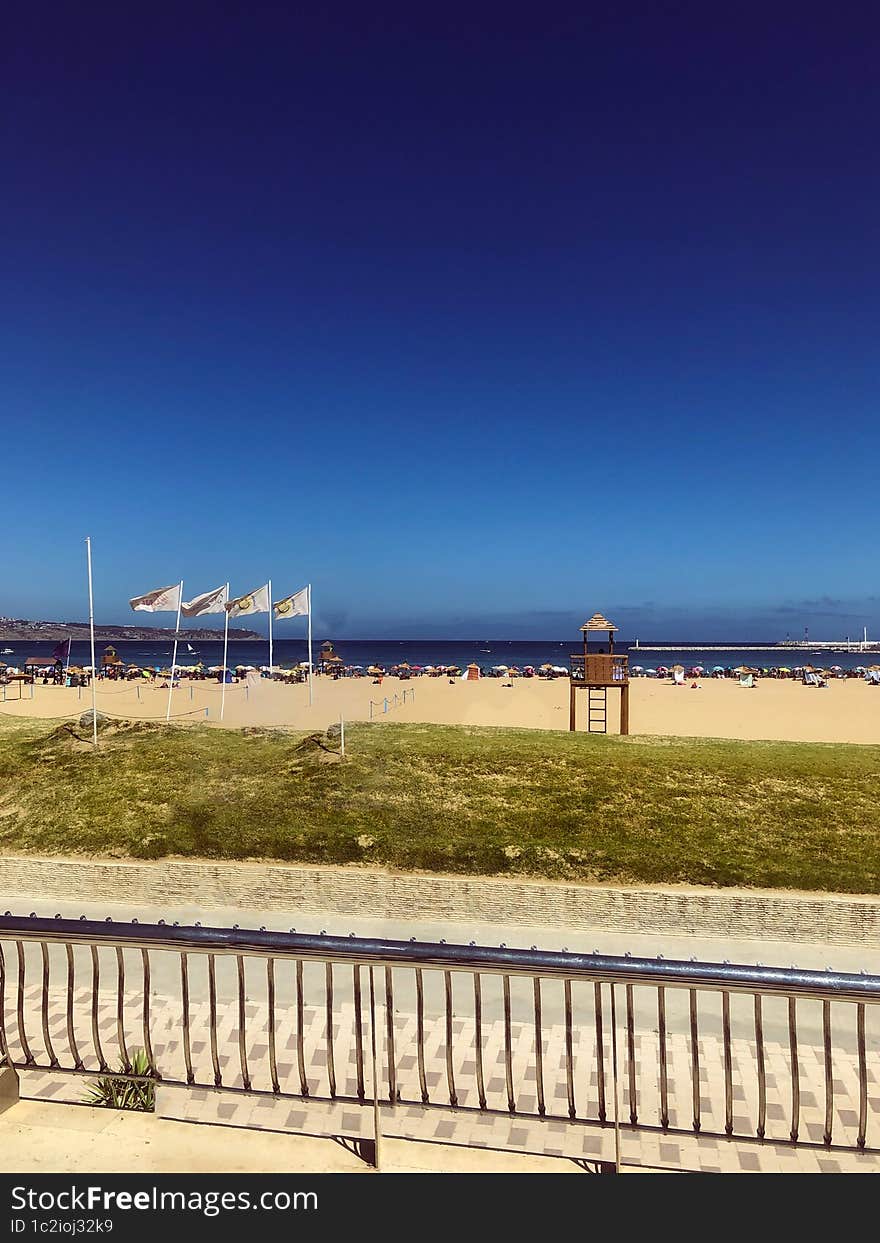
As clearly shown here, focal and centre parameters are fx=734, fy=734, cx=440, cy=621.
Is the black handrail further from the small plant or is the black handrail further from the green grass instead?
the green grass

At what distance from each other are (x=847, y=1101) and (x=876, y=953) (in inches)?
134

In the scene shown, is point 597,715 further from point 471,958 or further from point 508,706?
point 471,958

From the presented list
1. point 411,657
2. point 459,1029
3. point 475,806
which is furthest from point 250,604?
point 411,657

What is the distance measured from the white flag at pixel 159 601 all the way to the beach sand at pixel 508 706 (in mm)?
2692

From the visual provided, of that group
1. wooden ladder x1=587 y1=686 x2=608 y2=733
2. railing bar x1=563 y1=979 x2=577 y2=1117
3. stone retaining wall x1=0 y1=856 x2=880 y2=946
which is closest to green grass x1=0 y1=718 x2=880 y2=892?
stone retaining wall x1=0 y1=856 x2=880 y2=946

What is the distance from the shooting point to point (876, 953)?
7.65 meters

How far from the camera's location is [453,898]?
8625 mm

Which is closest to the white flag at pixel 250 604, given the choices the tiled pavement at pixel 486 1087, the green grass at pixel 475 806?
the green grass at pixel 475 806

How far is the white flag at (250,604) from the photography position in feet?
68.1

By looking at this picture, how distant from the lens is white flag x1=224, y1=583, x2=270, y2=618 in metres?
20.8
